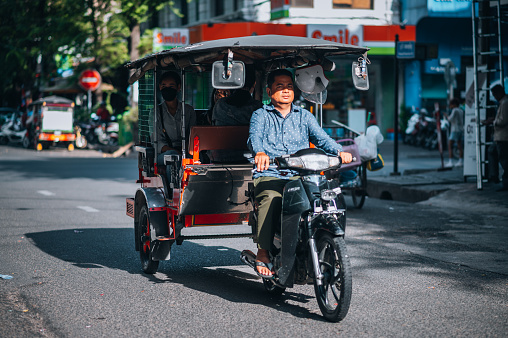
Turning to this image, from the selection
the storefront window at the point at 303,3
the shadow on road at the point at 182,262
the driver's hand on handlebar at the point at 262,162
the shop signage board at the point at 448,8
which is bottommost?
the shadow on road at the point at 182,262

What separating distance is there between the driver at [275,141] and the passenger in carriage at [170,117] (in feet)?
5.28

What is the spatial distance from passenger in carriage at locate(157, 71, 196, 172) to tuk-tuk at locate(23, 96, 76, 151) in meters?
24.5

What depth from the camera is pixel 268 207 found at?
18.5 feet

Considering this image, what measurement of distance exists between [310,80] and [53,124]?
25.5m

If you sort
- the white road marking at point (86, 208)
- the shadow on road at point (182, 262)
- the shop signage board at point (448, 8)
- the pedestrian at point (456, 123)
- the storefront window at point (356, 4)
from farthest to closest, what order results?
1. the storefront window at point (356, 4)
2. the shop signage board at point (448, 8)
3. the pedestrian at point (456, 123)
4. the white road marking at point (86, 208)
5. the shadow on road at point (182, 262)

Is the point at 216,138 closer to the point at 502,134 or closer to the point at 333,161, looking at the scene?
the point at 333,161

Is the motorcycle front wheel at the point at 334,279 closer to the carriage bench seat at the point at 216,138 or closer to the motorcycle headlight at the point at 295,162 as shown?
the motorcycle headlight at the point at 295,162

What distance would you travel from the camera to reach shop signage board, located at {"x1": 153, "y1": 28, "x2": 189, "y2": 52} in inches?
1139

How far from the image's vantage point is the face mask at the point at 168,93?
744 centimetres

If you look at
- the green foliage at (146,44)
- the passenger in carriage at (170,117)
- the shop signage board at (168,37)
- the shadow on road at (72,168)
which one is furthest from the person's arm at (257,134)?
the green foliage at (146,44)

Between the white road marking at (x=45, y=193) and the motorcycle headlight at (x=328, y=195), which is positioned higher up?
the motorcycle headlight at (x=328, y=195)

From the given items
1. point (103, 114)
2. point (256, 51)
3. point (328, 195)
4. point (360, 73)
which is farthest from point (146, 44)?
point (328, 195)

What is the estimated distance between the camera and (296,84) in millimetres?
7137

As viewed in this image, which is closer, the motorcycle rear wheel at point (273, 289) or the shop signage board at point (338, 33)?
the motorcycle rear wheel at point (273, 289)
